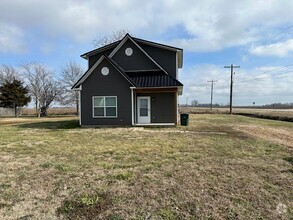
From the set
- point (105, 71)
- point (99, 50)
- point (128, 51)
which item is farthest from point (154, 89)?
point (99, 50)

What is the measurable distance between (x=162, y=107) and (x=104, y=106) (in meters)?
3.94

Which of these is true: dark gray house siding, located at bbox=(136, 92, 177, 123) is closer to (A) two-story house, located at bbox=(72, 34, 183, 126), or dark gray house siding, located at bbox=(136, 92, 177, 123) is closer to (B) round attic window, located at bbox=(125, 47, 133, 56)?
(A) two-story house, located at bbox=(72, 34, 183, 126)

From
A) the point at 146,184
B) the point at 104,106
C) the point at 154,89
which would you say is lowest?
the point at 146,184

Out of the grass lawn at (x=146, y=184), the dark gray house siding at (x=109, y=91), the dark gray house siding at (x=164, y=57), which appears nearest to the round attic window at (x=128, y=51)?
the dark gray house siding at (x=164, y=57)

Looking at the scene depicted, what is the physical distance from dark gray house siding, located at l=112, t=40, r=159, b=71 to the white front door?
2.28 m

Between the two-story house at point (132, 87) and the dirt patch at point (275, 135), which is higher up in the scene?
the two-story house at point (132, 87)

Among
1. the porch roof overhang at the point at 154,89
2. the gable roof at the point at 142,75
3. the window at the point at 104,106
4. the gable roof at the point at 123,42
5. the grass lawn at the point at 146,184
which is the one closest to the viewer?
the grass lawn at the point at 146,184

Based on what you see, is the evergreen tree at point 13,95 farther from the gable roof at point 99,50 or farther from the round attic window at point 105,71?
the round attic window at point 105,71

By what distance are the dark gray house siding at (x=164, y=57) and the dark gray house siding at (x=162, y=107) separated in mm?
1896

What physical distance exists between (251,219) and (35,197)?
3.59 metres

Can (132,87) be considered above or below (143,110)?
above

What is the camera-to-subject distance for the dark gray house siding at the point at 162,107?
1712 cm

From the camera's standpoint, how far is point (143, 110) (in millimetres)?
17547

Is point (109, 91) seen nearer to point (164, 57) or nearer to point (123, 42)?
point (123, 42)
